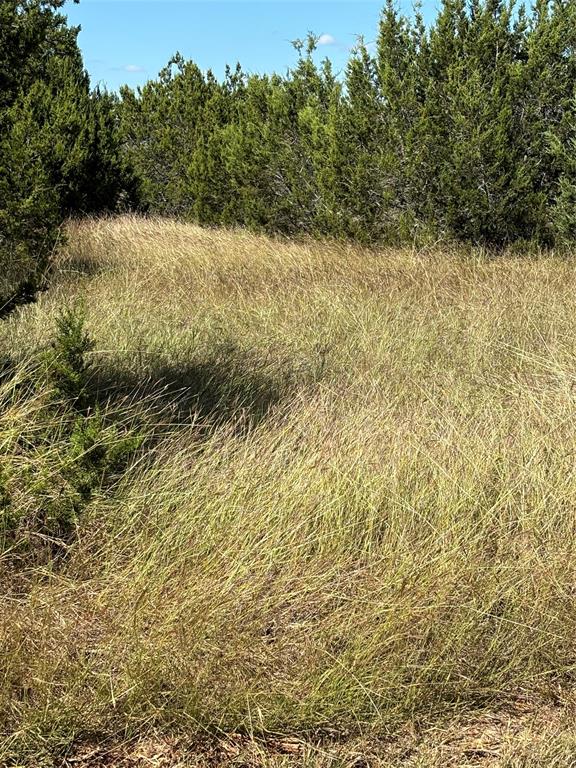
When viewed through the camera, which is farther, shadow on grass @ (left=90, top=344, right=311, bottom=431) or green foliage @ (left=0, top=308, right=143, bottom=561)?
shadow on grass @ (left=90, top=344, right=311, bottom=431)

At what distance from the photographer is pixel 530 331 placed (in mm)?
5723

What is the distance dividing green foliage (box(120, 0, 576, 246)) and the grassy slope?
13.6 ft

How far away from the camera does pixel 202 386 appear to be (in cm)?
468

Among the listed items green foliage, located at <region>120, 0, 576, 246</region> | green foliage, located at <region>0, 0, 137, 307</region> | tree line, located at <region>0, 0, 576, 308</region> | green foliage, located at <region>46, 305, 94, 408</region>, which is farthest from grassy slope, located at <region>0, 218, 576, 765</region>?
green foliage, located at <region>120, 0, 576, 246</region>

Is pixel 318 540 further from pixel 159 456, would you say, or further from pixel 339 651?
pixel 159 456

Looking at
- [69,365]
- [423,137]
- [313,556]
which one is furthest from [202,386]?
[423,137]

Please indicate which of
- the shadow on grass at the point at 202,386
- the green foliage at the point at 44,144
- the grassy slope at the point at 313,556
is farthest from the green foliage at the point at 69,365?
the grassy slope at the point at 313,556

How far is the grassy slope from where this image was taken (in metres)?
2.29

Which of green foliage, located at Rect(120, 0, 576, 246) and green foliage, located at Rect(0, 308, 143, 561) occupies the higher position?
green foliage, located at Rect(120, 0, 576, 246)

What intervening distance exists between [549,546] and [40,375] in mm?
2431

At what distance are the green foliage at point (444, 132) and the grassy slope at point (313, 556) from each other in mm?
4158

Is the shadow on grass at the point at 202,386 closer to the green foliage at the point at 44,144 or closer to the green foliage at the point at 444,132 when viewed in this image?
the green foliage at the point at 44,144

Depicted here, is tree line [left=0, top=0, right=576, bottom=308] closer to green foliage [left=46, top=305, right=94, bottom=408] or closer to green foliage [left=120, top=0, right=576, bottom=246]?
green foliage [left=120, top=0, right=576, bottom=246]

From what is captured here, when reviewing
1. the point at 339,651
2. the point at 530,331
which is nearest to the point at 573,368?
the point at 530,331
